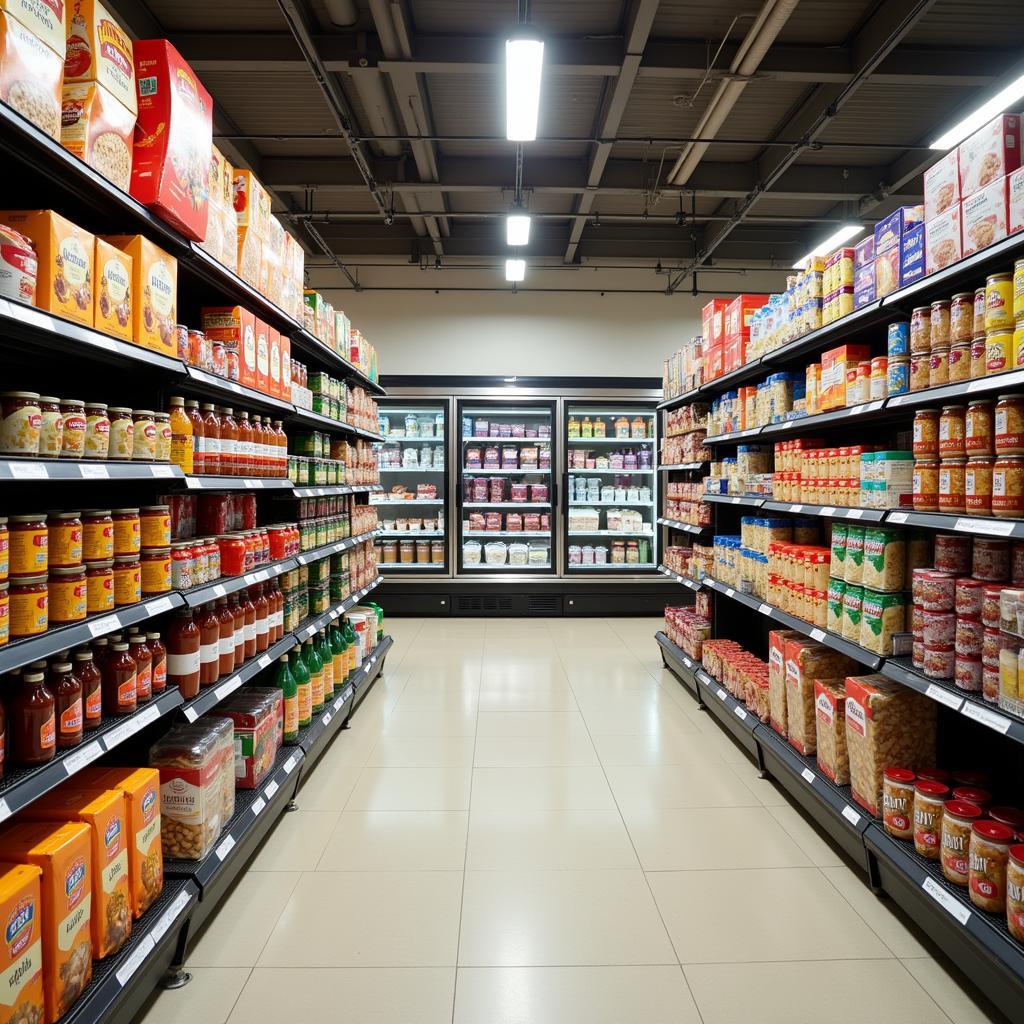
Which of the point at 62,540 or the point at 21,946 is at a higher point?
the point at 62,540

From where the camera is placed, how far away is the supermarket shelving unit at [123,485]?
150 centimetres

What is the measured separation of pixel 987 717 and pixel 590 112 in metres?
5.56

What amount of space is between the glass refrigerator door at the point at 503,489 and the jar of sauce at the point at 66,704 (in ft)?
19.2

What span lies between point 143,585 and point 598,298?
6989 millimetres

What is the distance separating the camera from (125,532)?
191 cm

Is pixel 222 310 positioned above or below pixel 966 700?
above

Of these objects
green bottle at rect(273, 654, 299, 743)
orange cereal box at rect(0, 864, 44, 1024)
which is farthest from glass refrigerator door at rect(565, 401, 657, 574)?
orange cereal box at rect(0, 864, 44, 1024)

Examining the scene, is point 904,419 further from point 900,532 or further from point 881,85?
point 881,85

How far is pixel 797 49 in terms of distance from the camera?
4.67 metres

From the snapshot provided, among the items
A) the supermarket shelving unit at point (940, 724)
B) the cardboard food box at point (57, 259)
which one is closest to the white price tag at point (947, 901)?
the supermarket shelving unit at point (940, 724)

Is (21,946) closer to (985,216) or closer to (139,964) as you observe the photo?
(139,964)

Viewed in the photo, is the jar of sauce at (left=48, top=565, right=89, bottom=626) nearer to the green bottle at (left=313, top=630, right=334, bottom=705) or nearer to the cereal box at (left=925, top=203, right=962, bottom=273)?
the green bottle at (left=313, top=630, right=334, bottom=705)

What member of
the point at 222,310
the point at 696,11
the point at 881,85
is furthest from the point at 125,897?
the point at 881,85

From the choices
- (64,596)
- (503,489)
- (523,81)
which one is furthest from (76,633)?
(503,489)
